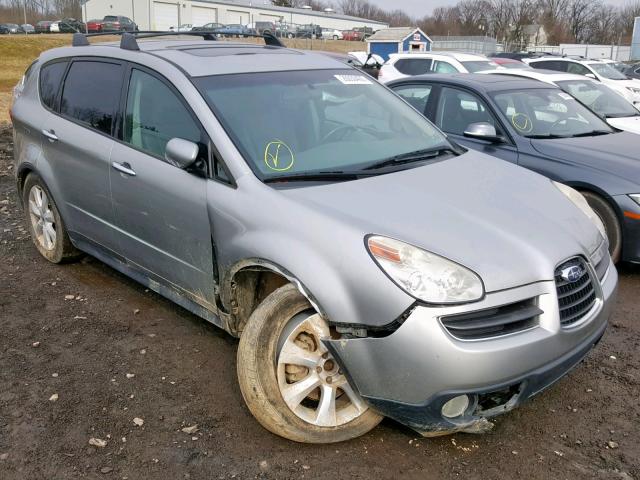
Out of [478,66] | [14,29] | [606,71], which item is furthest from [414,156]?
[14,29]

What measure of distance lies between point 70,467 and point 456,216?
2068mm

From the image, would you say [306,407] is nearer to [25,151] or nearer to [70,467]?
[70,467]

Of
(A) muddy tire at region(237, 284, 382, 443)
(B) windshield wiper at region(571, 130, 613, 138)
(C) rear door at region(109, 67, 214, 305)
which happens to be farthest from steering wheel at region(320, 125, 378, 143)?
(B) windshield wiper at region(571, 130, 613, 138)

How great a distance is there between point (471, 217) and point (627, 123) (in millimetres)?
5768

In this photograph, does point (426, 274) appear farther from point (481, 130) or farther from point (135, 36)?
point (481, 130)

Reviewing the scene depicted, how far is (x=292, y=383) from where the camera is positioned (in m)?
2.98

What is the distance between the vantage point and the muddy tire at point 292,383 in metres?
2.89

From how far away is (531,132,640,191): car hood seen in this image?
503 centimetres

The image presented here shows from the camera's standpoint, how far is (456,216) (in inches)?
117

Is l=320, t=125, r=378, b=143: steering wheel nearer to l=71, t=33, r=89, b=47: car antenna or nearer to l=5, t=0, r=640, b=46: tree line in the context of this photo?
l=71, t=33, r=89, b=47: car antenna

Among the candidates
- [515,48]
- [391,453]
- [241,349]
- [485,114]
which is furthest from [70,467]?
[515,48]

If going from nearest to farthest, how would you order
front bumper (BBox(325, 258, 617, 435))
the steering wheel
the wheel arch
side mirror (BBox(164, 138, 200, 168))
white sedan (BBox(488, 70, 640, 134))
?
front bumper (BBox(325, 258, 617, 435)) → the wheel arch → side mirror (BBox(164, 138, 200, 168)) → the steering wheel → white sedan (BBox(488, 70, 640, 134))

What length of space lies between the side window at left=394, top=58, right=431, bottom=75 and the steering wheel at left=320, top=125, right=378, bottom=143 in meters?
11.0

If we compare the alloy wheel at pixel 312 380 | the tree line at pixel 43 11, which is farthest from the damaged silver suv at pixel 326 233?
the tree line at pixel 43 11
